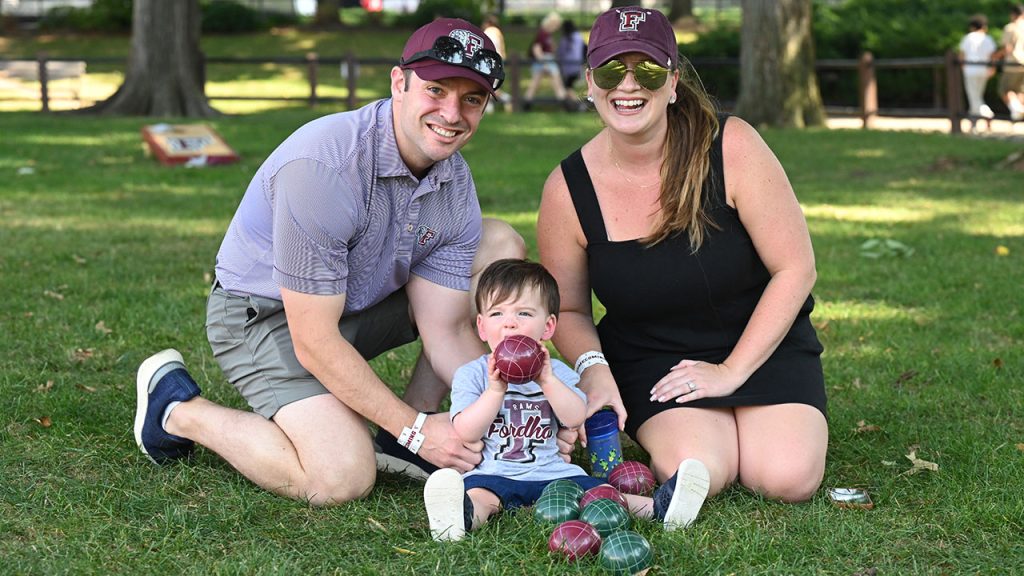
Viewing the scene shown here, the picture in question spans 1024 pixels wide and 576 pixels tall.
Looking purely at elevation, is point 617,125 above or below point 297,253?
above

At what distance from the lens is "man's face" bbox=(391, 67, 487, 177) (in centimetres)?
396

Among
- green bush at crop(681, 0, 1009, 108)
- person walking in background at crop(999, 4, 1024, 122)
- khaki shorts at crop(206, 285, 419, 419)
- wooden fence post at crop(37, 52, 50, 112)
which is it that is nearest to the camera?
khaki shorts at crop(206, 285, 419, 419)

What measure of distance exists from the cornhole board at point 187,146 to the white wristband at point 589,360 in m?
10.1

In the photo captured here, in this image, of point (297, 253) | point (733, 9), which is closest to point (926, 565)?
point (297, 253)

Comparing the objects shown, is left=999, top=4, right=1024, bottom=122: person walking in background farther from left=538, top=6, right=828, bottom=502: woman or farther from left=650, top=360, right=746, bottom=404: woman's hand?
left=650, top=360, right=746, bottom=404: woman's hand

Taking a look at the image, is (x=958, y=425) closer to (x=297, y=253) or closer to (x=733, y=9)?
(x=297, y=253)

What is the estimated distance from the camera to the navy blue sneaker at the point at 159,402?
4.44 metres

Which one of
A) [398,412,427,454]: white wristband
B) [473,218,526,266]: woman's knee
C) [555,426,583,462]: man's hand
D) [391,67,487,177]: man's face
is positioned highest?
[391,67,487,177]: man's face

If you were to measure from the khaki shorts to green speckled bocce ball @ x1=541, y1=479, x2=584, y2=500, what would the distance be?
92 cm

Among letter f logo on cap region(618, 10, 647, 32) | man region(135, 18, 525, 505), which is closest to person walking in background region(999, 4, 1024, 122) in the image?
letter f logo on cap region(618, 10, 647, 32)

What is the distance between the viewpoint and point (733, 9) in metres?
49.9

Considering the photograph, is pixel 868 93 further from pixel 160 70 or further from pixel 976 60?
pixel 160 70

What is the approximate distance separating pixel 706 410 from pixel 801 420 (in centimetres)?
33

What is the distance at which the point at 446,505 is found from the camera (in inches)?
146
